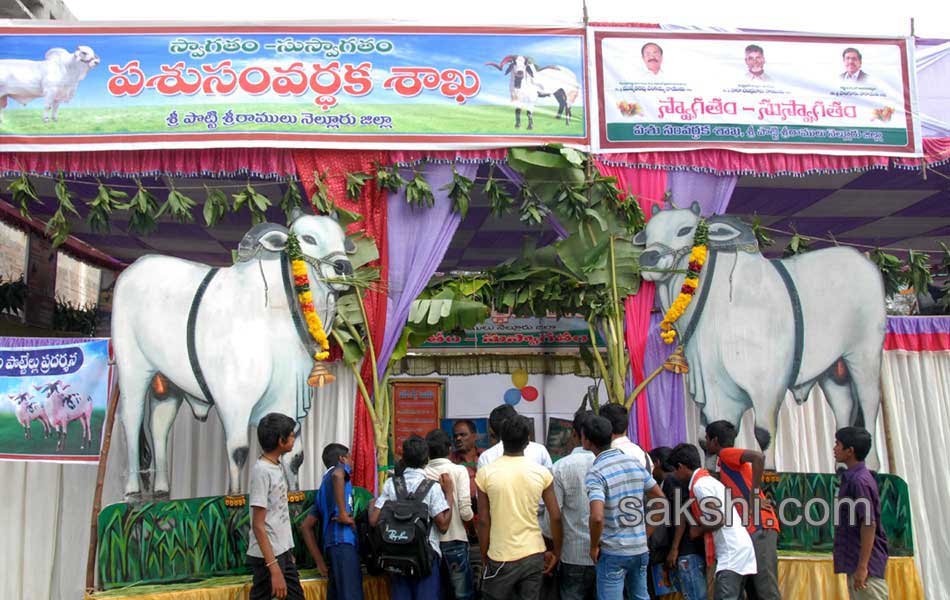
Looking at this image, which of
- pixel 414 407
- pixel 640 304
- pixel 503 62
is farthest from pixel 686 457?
pixel 414 407

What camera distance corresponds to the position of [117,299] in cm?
564

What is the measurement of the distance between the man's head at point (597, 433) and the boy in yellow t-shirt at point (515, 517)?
262mm

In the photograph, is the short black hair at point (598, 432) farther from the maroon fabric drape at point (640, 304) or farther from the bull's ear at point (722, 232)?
the bull's ear at point (722, 232)

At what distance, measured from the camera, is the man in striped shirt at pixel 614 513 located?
150 inches

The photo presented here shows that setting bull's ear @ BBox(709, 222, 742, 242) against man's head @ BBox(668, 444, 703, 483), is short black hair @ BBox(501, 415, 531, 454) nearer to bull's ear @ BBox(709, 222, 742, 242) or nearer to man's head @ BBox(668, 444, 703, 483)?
man's head @ BBox(668, 444, 703, 483)

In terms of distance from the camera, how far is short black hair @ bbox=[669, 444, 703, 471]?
4.16 meters

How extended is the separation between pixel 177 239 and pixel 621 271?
5.29 meters

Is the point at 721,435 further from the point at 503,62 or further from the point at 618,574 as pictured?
the point at 503,62

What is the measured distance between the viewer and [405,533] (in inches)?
161

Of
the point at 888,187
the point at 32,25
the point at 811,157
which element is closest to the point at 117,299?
the point at 32,25

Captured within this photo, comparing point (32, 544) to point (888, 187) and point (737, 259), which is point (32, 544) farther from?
point (888, 187)

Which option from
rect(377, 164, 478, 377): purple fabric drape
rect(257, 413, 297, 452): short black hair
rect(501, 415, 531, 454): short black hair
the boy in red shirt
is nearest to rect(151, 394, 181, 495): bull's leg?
rect(377, 164, 478, 377): purple fabric drape

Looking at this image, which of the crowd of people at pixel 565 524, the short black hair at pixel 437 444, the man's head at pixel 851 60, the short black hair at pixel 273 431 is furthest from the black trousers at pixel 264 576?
the man's head at pixel 851 60

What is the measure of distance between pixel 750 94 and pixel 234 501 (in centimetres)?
482
